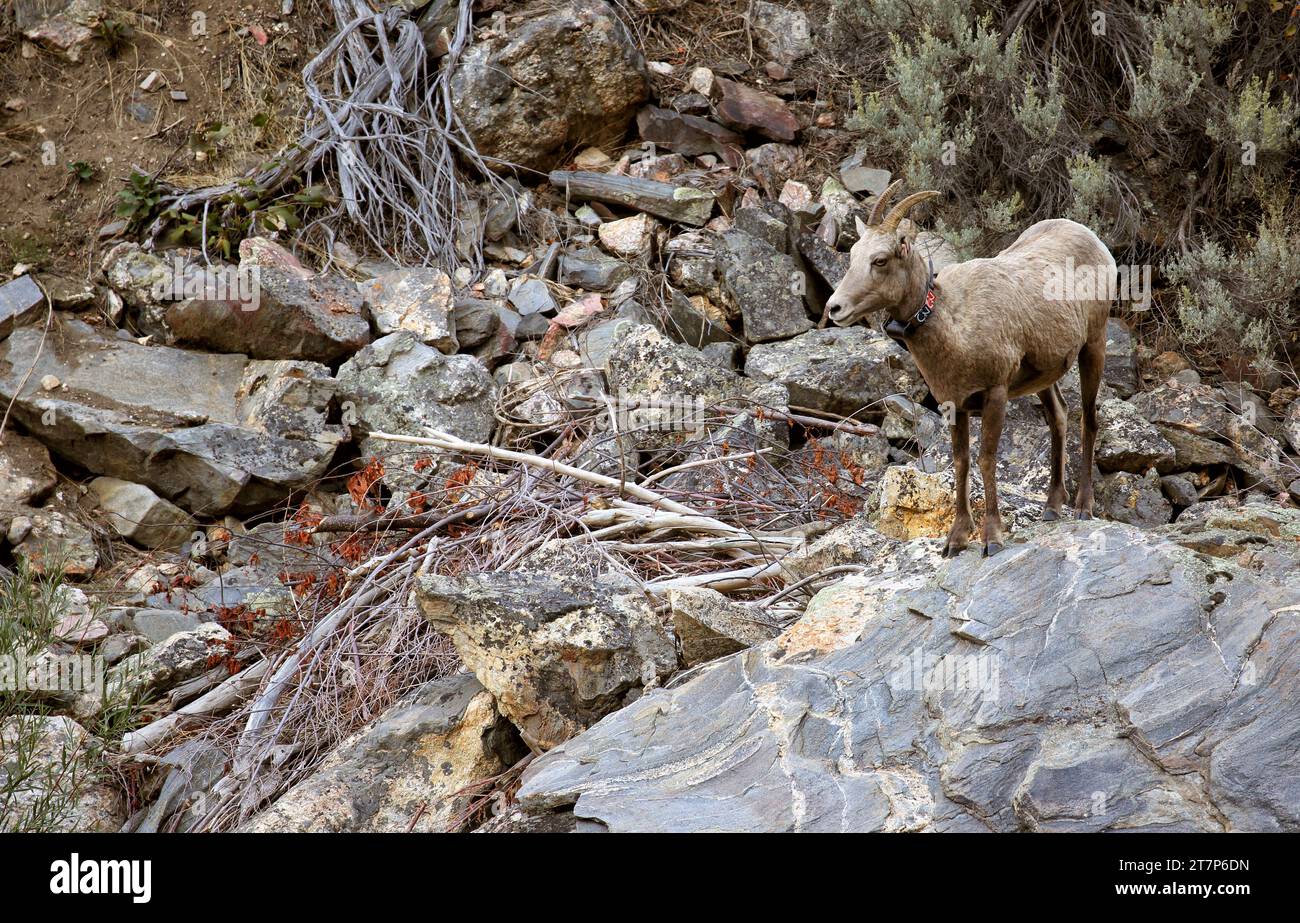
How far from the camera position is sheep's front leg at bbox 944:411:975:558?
4363mm

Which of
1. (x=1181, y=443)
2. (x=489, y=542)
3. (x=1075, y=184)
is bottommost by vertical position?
(x=489, y=542)

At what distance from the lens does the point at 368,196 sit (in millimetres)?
9781

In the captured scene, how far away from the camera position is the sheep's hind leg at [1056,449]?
4.78 m

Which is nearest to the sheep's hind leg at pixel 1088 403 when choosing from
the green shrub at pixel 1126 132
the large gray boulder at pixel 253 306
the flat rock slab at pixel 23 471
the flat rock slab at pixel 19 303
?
the green shrub at pixel 1126 132

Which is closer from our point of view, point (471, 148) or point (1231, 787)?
point (1231, 787)

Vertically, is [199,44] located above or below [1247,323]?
above

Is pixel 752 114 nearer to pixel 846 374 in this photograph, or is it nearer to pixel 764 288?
pixel 764 288

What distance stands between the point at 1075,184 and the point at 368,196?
5509 millimetres

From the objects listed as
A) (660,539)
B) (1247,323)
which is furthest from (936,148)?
(660,539)

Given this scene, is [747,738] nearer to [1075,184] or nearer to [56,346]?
[1075,184]

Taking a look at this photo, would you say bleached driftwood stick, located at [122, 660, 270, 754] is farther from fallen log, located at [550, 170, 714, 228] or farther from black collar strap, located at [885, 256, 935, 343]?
fallen log, located at [550, 170, 714, 228]

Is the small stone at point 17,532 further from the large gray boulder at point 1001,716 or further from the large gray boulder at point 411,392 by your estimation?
the large gray boulder at point 1001,716

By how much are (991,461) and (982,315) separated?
544 millimetres

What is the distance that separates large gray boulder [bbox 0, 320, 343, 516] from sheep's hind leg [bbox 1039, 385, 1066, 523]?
195 inches
